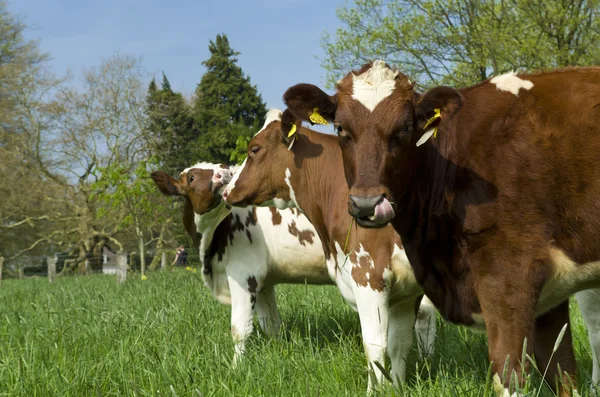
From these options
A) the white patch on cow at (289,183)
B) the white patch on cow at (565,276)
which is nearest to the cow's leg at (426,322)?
the white patch on cow at (289,183)

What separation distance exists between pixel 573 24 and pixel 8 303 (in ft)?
63.7

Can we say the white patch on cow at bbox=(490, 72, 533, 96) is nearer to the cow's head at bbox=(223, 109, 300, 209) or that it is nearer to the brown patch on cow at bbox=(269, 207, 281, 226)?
the cow's head at bbox=(223, 109, 300, 209)

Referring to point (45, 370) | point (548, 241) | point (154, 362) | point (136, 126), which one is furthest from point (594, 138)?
point (136, 126)

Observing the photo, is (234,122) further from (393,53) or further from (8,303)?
(8,303)

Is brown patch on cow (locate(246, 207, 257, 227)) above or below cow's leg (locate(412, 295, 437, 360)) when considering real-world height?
above

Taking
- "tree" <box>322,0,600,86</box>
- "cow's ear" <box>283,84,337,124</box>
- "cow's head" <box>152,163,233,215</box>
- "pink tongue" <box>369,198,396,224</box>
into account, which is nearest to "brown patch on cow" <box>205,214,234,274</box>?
"cow's head" <box>152,163,233,215</box>

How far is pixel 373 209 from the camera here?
3037mm

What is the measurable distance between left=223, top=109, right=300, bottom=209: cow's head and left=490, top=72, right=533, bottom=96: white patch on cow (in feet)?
7.12

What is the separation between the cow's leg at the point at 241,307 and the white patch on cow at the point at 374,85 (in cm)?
294

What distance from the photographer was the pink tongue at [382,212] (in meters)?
3.02

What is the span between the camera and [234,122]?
42.7 meters

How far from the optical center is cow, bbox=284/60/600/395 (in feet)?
9.96

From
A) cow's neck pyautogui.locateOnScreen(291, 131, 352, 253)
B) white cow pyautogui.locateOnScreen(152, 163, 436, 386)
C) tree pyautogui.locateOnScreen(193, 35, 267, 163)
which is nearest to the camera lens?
→ cow's neck pyautogui.locateOnScreen(291, 131, 352, 253)

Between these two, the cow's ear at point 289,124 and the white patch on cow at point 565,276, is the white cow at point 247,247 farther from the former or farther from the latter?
the white patch on cow at point 565,276
